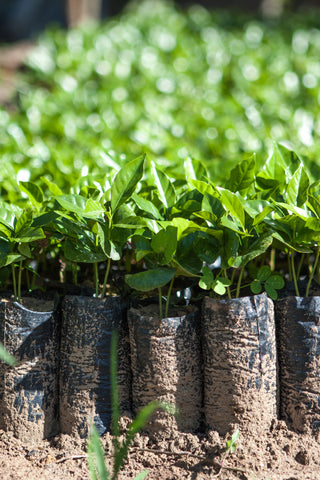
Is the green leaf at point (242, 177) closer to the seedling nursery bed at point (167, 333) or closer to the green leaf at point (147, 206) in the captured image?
the seedling nursery bed at point (167, 333)

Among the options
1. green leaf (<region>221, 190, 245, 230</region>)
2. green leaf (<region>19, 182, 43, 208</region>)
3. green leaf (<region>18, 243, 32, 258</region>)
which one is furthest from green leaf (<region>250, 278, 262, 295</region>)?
green leaf (<region>19, 182, 43, 208</region>)

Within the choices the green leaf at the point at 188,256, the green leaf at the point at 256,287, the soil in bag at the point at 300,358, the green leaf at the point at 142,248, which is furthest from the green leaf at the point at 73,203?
the soil in bag at the point at 300,358

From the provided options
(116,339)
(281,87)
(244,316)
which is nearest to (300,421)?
(244,316)

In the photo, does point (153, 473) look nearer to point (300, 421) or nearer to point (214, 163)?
point (300, 421)

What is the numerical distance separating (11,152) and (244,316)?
2101 millimetres

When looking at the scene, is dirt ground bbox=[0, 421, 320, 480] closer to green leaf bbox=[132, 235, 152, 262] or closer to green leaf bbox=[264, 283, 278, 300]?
green leaf bbox=[264, 283, 278, 300]

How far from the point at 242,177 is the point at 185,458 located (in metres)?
1.07

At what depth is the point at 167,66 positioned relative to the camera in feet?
21.7

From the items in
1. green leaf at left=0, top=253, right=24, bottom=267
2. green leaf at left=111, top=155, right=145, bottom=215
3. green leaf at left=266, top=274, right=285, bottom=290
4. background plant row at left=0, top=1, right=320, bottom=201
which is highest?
background plant row at left=0, top=1, right=320, bottom=201

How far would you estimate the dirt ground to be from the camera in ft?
5.87

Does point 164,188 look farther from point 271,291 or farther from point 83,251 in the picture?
point 271,291

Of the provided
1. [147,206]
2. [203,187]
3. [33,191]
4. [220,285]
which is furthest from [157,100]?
[220,285]

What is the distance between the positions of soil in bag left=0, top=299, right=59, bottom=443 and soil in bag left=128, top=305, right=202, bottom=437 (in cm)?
31

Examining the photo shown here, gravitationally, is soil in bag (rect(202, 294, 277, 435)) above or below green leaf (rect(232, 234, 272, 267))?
below
